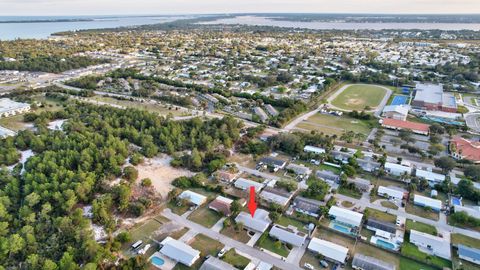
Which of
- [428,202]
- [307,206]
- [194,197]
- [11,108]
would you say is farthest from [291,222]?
[11,108]

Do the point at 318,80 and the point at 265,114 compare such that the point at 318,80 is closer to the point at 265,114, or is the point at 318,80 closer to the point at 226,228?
the point at 265,114

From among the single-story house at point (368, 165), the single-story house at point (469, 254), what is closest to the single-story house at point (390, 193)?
the single-story house at point (368, 165)

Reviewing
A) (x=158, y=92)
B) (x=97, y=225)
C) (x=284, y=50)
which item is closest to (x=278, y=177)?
(x=97, y=225)

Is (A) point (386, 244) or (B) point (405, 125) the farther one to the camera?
(B) point (405, 125)

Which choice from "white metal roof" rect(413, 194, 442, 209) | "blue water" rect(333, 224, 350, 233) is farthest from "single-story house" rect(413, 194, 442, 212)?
"blue water" rect(333, 224, 350, 233)

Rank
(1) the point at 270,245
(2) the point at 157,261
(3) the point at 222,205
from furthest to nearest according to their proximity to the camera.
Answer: (3) the point at 222,205, (1) the point at 270,245, (2) the point at 157,261

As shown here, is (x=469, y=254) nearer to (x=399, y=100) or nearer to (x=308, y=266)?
(x=308, y=266)
